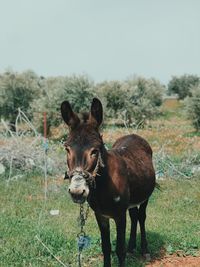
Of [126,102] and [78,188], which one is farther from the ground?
[78,188]

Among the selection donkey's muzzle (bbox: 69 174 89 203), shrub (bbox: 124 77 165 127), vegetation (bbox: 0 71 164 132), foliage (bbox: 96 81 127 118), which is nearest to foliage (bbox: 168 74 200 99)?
shrub (bbox: 124 77 165 127)

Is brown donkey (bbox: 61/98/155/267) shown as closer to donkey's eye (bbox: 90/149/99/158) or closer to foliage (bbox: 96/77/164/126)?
donkey's eye (bbox: 90/149/99/158)

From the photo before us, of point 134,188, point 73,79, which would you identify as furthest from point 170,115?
point 134,188

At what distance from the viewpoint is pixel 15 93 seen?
37.8 meters

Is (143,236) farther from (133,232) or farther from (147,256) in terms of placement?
(147,256)

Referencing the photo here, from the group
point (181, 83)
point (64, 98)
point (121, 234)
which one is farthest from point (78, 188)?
point (181, 83)

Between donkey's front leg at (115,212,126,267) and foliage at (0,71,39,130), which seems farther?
foliage at (0,71,39,130)

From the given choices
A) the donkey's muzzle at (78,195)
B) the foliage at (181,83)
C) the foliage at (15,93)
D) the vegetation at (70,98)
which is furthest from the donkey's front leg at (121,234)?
the foliage at (181,83)

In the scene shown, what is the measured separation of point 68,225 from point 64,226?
0.41 feet

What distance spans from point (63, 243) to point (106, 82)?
120 ft

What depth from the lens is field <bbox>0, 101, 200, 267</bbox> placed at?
6.79 metres

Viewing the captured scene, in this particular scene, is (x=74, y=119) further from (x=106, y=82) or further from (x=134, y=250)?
(x=106, y=82)

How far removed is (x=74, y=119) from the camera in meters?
4.88

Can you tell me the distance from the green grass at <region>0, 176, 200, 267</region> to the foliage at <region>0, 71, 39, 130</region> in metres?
24.6
